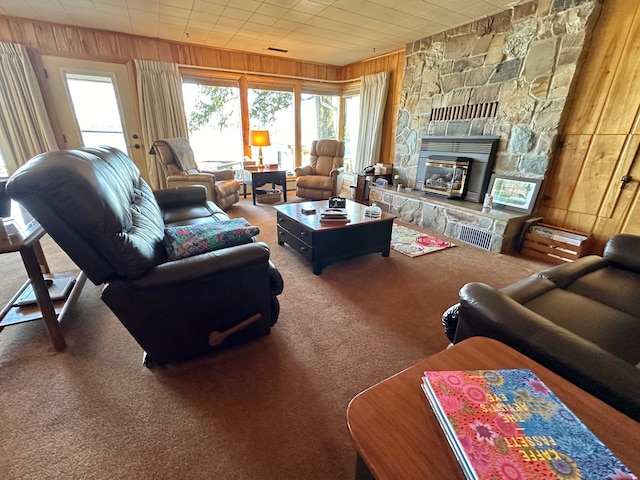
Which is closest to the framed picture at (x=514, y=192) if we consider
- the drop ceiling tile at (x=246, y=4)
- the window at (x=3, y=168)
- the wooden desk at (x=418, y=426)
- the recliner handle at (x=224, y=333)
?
the wooden desk at (x=418, y=426)

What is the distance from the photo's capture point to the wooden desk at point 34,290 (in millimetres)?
1384

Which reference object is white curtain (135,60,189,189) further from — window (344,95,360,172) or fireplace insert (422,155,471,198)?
fireplace insert (422,155,471,198)

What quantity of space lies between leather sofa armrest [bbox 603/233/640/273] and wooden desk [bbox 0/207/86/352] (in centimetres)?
314

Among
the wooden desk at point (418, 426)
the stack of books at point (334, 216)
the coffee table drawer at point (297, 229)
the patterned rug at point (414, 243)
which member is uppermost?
the wooden desk at point (418, 426)

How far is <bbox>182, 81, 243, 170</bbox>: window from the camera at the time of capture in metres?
4.74

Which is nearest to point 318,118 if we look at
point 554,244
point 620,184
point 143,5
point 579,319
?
point 143,5

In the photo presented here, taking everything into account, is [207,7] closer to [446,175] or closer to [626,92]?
[446,175]

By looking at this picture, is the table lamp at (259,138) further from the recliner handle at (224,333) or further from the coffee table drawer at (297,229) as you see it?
Answer: the recliner handle at (224,333)

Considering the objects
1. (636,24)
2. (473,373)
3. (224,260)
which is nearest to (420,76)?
(636,24)

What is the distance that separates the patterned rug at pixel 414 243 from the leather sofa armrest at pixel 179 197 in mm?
2140

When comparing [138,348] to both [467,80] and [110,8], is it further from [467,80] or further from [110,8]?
[467,80]

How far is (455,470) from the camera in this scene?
0.50m

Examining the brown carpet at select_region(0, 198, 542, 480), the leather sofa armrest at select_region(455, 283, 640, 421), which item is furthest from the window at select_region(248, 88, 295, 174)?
the leather sofa armrest at select_region(455, 283, 640, 421)

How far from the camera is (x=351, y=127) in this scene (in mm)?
5809
